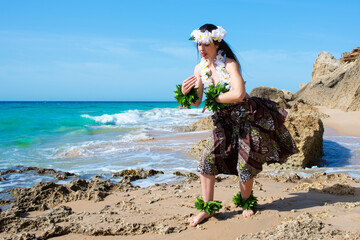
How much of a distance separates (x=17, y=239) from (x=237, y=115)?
2405mm

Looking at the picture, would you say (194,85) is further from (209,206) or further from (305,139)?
(305,139)

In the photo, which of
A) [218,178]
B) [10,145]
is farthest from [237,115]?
[10,145]

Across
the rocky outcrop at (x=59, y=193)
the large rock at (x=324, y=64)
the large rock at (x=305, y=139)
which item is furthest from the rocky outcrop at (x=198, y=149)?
the large rock at (x=324, y=64)

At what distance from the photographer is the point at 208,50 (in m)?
3.31

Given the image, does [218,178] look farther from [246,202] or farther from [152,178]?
[246,202]

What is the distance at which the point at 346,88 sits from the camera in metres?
16.9

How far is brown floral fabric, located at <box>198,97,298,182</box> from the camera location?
3223 millimetres

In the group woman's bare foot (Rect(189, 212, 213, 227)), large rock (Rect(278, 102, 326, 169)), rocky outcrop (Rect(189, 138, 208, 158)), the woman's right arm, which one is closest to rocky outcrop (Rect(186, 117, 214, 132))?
rocky outcrop (Rect(189, 138, 208, 158))

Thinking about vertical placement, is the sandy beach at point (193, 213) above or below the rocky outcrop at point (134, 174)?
above

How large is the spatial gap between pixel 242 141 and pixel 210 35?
108cm

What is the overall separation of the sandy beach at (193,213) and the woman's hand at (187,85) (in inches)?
49.9

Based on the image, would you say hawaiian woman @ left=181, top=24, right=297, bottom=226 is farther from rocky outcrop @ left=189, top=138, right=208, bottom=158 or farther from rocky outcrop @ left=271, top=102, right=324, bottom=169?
rocky outcrop @ left=189, top=138, right=208, bottom=158

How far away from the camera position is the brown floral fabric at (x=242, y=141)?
322cm

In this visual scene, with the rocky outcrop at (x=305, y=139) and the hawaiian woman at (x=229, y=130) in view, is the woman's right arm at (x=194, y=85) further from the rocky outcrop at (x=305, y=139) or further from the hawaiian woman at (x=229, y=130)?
the rocky outcrop at (x=305, y=139)
